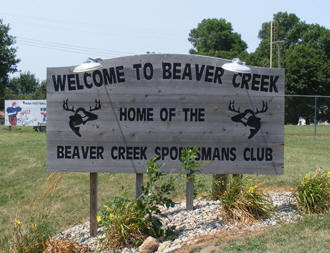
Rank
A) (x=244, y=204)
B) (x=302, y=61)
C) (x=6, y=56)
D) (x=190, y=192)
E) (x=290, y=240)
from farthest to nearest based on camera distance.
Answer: (x=302, y=61) < (x=6, y=56) < (x=190, y=192) < (x=244, y=204) < (x=290, y=240)

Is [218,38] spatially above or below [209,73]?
above

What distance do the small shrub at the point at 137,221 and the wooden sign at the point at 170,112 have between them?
73 centimetres

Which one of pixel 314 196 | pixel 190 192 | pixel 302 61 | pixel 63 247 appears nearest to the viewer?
pixel 63 247

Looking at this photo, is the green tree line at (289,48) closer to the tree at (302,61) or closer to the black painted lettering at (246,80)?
the tree at (302,61)

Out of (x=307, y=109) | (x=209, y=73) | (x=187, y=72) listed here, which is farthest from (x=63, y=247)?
(x=307, y=109)

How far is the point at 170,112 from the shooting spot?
6422 mm

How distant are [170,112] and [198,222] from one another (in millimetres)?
1652

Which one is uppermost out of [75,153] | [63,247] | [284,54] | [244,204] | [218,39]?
[218,39]

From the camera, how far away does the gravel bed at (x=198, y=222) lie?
5.64 meters

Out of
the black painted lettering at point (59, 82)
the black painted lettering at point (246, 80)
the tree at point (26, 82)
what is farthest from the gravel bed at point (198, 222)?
the tree at point (26, 82)

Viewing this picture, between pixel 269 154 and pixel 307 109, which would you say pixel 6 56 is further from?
pixel 269 154

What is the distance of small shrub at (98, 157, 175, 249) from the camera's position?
560 cm

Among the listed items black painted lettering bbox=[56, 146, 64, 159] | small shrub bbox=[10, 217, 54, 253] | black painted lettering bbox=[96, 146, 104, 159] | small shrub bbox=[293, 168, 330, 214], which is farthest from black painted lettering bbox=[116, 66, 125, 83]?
small shrub bbox=[293, 168, 330, 214]

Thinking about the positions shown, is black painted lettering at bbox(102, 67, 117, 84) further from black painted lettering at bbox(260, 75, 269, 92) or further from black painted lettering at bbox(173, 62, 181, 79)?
black painted lettering at bbox(260, 75, 269, 92)
